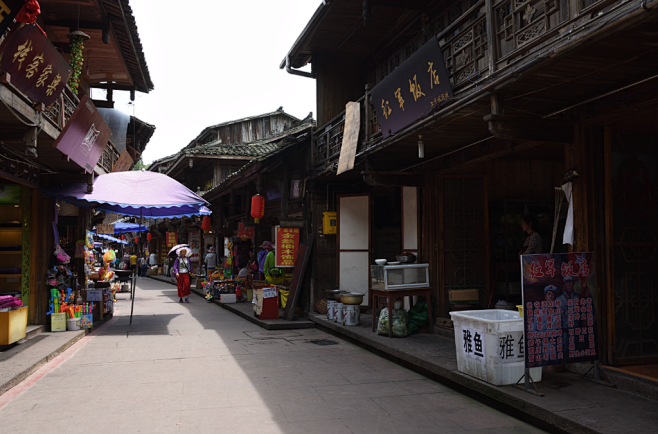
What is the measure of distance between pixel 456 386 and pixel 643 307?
2.52 meters

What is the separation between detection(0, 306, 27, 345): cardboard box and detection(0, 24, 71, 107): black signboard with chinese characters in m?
3.61

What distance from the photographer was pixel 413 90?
24.3ft

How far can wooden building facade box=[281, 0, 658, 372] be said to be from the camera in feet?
17.1

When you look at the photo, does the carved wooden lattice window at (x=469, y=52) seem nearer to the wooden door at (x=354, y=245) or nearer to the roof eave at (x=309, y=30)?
the roof eave at (x=309, y=30)

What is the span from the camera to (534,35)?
5242 mm

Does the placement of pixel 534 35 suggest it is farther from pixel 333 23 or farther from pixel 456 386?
pixel 333 23

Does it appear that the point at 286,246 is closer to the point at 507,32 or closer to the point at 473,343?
the point at 473,343

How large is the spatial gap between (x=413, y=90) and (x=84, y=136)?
250 inches

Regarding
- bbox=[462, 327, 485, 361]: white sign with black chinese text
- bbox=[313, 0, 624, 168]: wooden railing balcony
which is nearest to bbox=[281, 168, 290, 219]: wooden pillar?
bbox=[313, 0, 624, 168]: wooden railing balcony

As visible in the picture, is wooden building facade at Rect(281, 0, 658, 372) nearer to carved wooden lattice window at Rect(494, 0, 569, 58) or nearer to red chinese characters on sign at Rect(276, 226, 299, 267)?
carved wooden lattice window at Rect(494, 0, 569, 58)

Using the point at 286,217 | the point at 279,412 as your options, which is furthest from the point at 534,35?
the point at 286,217

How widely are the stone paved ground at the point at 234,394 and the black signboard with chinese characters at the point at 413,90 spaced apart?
3880mm

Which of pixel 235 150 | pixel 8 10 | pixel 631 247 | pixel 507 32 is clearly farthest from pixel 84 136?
pixel 235 150

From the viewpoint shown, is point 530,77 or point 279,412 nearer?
point 530,77
